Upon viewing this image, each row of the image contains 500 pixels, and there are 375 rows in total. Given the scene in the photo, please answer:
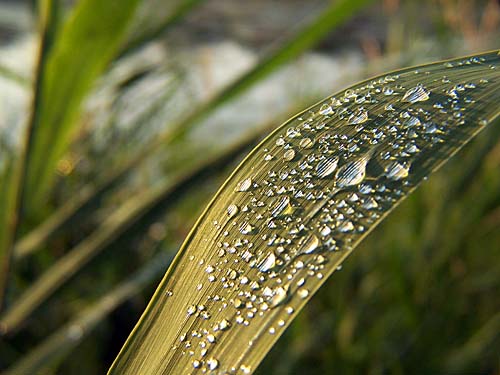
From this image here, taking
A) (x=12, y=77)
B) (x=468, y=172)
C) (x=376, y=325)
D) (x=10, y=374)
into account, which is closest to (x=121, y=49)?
(x=12, y=77)

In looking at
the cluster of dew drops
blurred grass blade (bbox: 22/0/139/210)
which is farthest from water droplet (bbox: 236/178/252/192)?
blurred grass blade (bbox: 22/0/139/210)

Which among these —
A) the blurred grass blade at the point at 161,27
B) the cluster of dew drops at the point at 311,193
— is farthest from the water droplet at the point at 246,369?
the blurred grass blade at the point at 161,27

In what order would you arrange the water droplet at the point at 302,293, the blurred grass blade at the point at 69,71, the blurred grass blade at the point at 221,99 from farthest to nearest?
the blurred grass blade at the point at 221,99 < the blurred grass blade at the point at 69,71 < the water droplet at the point at 302,293

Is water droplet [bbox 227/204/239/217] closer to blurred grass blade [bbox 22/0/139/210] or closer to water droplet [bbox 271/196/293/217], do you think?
water droplet [bbox 271/196/293/217]

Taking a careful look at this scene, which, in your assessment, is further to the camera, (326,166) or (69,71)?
(69,71)

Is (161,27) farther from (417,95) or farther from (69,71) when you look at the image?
(417,95)

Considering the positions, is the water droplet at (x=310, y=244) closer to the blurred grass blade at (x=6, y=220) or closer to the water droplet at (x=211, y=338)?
Answer: the water droplet at (x=211, y=338)

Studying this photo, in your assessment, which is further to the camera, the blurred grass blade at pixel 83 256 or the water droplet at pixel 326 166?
the blurred grass blade at pixel 83 256

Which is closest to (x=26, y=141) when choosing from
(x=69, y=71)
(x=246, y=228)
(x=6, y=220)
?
(x=69, y=71)
